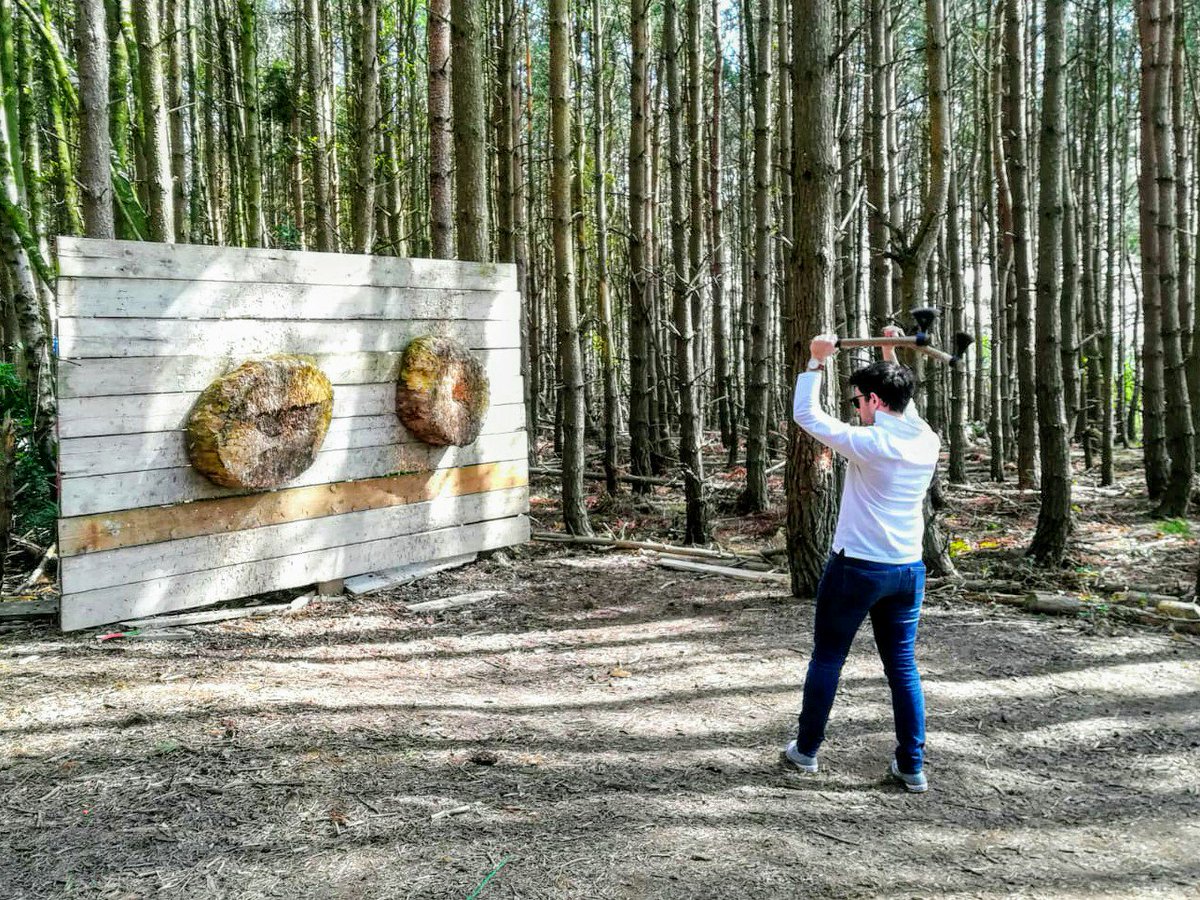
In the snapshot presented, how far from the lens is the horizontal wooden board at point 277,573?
200 inches

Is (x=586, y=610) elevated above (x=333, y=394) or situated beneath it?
situated beneath

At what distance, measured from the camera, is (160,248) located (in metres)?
5.19

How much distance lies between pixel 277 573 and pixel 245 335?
1529mm

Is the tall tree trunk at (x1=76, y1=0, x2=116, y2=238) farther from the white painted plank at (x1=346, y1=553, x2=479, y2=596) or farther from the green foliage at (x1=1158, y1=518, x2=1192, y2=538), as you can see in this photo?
the green foliage at (x1=1158, y1=518, x2=1192, y2=538)

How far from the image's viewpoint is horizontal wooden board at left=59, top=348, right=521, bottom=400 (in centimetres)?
489

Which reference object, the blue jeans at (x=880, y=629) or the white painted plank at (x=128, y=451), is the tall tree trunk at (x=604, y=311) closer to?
the white painted plank at (x=128, y=451)

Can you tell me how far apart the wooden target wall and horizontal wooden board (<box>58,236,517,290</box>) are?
0.03 ft

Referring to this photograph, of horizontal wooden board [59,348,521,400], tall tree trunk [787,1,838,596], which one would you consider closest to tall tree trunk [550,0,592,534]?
horizontal wooden board [59,348,521,400]

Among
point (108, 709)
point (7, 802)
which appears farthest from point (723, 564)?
point (7, 802)

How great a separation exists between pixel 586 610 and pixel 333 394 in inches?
88.8

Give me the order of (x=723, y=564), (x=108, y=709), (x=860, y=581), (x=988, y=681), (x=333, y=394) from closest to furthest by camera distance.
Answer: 1. (x=860, y=581)
2. (x=108, y=709)
3. (x=988, y=681)
4. (x=333, y=394)
5. (x=723, y=564)

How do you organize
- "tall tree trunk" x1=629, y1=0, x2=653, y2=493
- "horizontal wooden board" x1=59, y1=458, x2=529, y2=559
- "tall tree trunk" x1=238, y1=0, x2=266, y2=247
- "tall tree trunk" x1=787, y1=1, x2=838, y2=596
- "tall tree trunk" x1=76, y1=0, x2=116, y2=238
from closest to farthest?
"horizontal wooden board" x1=59, y1=458, x2=529, y2=559 → "tall tree trunk" x1=76, y1=0, x2=116, y2=238 → "tall tree trunk" x1=787, y1=1, x2=838, y2=596 → "tall tree trunk" x1=629, y1=0, x2=653, y2=493 → "tall tree trunk" x1=238, y1=0, x2=266, y2=247

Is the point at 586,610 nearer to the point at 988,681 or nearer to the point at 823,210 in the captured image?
the point at 988,681

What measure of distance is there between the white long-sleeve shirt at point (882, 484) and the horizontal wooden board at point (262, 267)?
3.73 meters
